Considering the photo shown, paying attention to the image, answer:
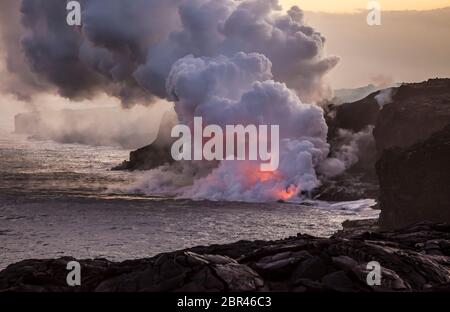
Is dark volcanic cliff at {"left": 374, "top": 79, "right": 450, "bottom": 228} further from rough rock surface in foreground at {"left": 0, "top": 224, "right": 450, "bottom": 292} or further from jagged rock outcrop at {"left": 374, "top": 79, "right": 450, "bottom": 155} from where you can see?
rough rock surface in foreground at {"left": 0, "top": 224, "right": 450, "bottom": 292}

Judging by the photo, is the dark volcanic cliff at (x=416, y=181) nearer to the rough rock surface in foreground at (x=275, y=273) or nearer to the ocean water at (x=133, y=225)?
the ocean water at (x=133, y=225)

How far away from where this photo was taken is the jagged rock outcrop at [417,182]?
9819 cm

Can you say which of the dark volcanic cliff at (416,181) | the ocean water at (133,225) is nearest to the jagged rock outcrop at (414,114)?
the ocean water at (133,225)

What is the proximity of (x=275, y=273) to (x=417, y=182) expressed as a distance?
87.0 meters

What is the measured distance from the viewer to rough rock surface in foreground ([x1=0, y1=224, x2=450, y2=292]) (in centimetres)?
2175

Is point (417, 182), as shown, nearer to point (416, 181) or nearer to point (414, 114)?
point (416, 181)

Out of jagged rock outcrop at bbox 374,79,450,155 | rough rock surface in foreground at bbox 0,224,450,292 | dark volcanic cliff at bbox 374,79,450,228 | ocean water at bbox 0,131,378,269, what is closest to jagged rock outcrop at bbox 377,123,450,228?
dark volcanic cliff at bbox 374,79,450,228

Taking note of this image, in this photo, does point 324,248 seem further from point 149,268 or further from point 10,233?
point 10,233

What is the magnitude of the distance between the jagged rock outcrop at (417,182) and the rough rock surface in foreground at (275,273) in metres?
75.5

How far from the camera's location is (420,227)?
Result: 40.0 meters

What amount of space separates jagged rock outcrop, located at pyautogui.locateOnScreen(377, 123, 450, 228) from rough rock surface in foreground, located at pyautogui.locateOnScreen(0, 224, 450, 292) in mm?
75484

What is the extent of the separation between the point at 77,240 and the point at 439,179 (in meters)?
71.0

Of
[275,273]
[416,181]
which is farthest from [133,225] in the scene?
[275,273]
